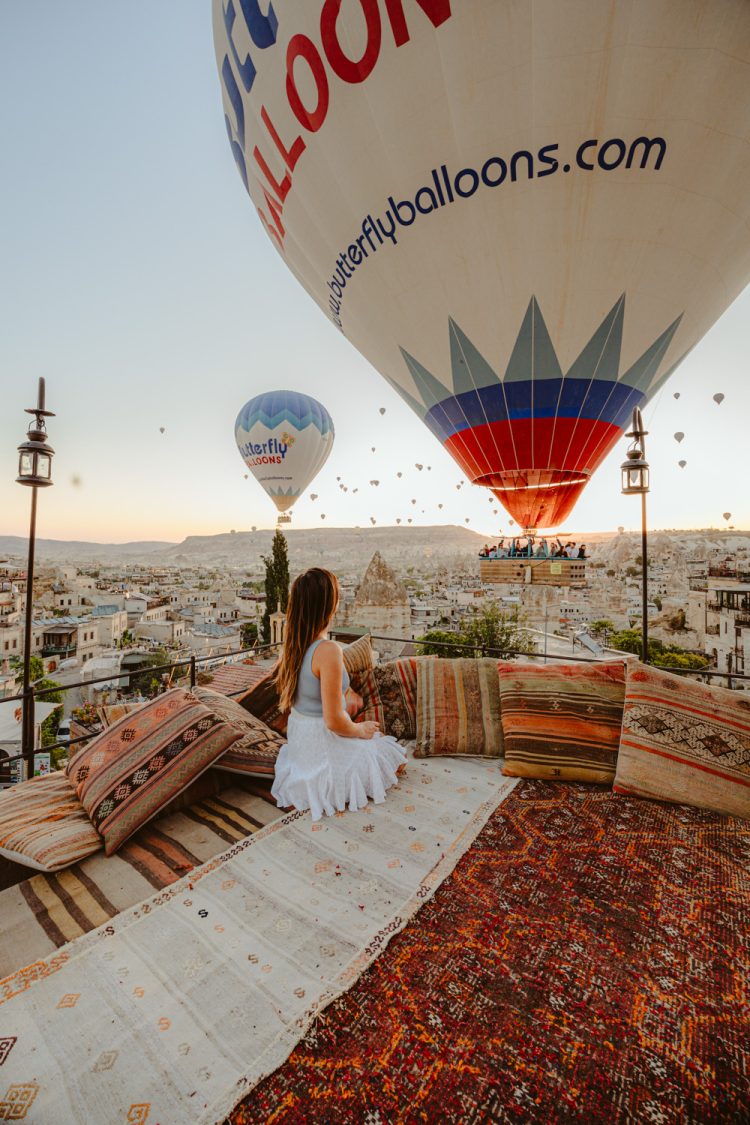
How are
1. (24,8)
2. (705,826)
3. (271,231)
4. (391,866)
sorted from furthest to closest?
1. (271,231)
2. (24,8)
3. (705,826)
4. (391,866)

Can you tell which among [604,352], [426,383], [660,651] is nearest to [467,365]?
[426,383]

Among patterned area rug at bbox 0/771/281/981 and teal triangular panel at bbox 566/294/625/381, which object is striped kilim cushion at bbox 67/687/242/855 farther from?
teal triangular panel at bbox 566/294/625/381

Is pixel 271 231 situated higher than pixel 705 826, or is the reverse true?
pixel 271 231

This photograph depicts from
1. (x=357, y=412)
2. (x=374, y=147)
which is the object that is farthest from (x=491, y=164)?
(x=357, y=412)

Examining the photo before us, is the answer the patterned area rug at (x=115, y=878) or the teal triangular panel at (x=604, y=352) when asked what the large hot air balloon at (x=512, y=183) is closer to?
the teal triangular panel at (x=604, y=352)

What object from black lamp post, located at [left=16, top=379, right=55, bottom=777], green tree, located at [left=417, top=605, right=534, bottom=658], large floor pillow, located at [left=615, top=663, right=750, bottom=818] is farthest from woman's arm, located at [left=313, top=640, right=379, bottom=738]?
green tree, located at [left=417, top=605, right=534, bottom=658]

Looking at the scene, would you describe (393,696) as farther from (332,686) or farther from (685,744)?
(685,744)

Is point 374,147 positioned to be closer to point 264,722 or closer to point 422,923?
point 264,722
